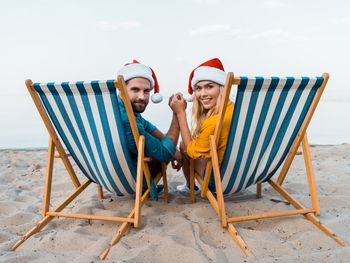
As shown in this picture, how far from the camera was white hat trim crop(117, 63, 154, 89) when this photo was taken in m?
2.98

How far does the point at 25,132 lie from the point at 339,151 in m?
6.45

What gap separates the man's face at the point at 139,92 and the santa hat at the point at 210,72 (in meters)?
0.36

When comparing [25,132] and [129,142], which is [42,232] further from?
[25,132]

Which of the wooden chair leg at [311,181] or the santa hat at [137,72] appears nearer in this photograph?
the wooden chair leg at [311,181]

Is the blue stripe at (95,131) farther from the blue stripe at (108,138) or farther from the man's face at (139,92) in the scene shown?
the man's face at (139,92)

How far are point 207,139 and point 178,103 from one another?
1.21 ft

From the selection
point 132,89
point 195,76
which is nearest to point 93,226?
point 132,89

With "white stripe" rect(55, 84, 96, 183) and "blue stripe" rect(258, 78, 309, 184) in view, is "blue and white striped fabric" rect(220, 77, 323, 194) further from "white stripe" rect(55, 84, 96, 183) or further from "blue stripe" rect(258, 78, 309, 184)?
"white stripe" rect(55, 84, 96, 183)

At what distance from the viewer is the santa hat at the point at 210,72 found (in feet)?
9.63

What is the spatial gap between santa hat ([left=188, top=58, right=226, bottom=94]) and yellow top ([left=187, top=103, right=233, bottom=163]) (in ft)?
1.20

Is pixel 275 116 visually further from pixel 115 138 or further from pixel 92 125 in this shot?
pixel 92 125

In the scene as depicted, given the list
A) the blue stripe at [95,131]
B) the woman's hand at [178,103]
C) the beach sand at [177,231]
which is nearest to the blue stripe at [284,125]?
the beach sand at [177,231]

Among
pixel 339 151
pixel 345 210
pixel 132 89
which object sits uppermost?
pixel 132 89

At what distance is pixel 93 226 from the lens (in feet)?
8.63
